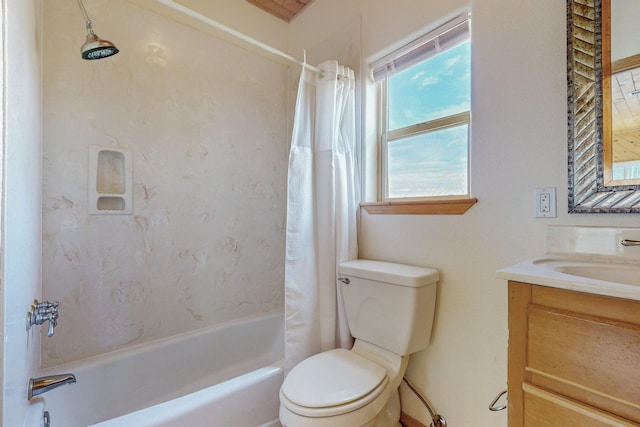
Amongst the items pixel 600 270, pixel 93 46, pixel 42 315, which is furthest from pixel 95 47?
pixel 600 270

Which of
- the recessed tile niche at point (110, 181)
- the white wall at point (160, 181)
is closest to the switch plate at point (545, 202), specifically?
the white wall at point (160, 181)

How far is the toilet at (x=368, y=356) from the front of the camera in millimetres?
1031

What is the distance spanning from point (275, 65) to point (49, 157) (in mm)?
1561

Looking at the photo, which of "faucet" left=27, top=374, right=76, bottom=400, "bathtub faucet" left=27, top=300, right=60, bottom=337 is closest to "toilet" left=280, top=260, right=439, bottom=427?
"faucet" left=27, top=374, right=76, bottom=400

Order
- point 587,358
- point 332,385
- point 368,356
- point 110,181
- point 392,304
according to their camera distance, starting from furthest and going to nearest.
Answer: point 110,181 < point 368,356 < point 392,304 < point 332,385 < point 587,358

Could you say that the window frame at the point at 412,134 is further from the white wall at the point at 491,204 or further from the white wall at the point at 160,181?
the white wall at the point at 160,181

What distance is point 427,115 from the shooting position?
4.89ft

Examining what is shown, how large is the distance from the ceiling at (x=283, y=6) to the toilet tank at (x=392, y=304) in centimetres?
193

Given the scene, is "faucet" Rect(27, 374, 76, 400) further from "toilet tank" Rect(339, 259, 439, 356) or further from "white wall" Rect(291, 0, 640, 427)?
"white wall" Rect(291, 0, 640, 427)

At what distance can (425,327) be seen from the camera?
1.28m

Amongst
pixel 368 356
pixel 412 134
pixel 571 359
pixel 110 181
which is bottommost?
pixel 368 356

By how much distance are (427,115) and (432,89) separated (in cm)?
13

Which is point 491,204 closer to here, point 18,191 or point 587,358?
point 587,358

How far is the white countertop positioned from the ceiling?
2.20 meters
